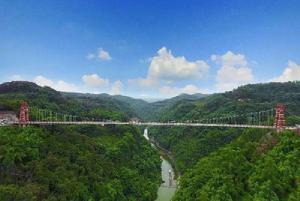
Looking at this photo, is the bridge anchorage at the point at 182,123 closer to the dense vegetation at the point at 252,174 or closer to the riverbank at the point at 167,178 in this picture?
the dense vegetation at the point at 252,174

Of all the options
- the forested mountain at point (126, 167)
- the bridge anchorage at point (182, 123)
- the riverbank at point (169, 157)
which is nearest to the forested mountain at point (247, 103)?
the bridge anchorage at point (182, 123)

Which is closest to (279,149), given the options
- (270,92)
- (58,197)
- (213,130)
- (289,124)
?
(289,124)

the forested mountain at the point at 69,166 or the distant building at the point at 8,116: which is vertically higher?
the distant building at the point at 8,116

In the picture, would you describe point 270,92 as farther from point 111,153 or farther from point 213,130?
point 111,153

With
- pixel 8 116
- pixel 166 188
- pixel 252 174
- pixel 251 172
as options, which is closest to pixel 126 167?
pixel 166 188

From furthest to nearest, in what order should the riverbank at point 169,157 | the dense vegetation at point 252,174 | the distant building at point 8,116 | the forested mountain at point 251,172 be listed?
the riverbank at point 169,157, the distant building at point 8,116, the forested mountain at point 251,172, the dense vegetation at point 252,174

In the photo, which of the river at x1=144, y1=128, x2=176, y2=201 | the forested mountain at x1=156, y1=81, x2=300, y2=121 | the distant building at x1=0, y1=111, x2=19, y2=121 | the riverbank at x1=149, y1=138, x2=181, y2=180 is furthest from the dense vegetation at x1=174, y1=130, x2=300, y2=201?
the forested mountain at x1=156, y1=81, x2=300, y2=121
